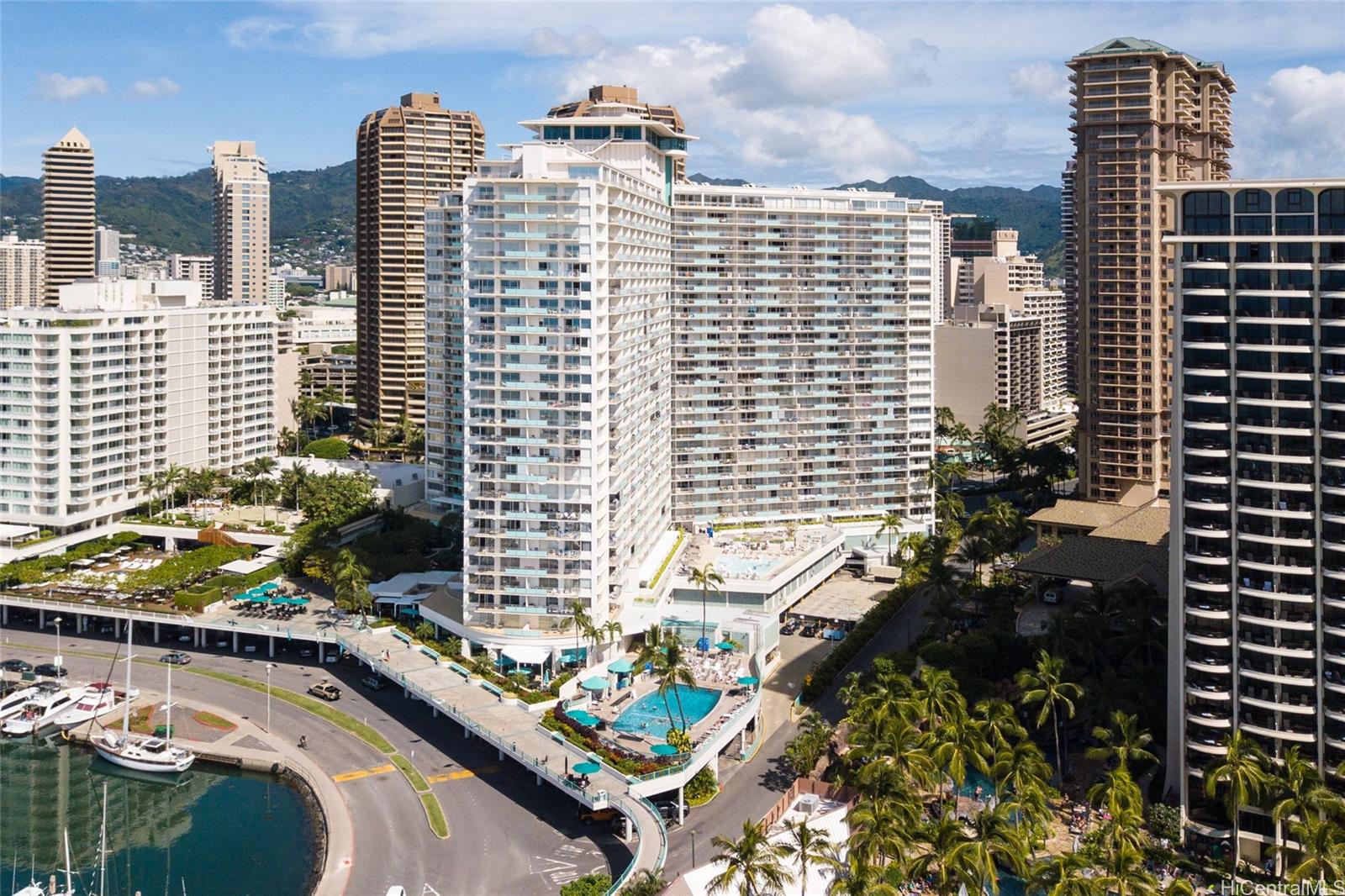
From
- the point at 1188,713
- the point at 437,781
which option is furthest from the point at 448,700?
the point at 1188,713

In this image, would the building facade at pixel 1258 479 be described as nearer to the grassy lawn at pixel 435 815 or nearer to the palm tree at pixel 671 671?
the palm tree at pixel 671 671

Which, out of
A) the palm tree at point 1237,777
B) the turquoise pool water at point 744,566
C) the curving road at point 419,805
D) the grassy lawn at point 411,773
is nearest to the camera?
the palm tree at point 1237,777

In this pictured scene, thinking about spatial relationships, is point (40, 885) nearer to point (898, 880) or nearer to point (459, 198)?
point (898, 880)

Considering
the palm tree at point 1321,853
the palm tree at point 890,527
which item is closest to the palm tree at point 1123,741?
the palm tree at point 1321,853

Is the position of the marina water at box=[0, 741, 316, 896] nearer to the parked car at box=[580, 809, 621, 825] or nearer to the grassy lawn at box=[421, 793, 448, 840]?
the grassy lawn at box=[421, 793, 448, 840]

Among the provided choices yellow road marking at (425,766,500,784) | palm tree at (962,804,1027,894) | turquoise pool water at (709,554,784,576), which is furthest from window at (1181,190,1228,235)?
yellow road marking at (425,766,500,784)

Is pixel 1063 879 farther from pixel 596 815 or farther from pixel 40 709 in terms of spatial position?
pixel 40 709
